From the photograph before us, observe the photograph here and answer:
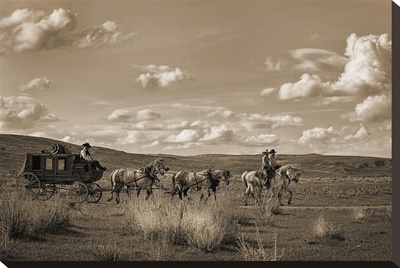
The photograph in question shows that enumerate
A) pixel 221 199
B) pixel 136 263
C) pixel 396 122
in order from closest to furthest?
1. pixel 136 263
2. pixel 396 122
3. pixel 221 199

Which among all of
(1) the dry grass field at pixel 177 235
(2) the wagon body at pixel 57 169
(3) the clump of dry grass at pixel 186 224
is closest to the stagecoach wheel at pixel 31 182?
(2) the wagon body at pixel 57 169

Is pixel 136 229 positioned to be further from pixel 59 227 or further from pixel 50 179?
pixel 50 179

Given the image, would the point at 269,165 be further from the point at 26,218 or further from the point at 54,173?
the point at 26,218

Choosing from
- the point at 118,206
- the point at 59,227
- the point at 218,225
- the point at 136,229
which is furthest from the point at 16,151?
the point at 218,225

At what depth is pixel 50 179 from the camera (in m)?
15.9

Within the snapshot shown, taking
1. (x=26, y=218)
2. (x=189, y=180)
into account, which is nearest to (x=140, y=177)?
(x=189, y=180)

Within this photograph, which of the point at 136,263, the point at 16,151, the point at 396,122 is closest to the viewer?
the point at 136,263

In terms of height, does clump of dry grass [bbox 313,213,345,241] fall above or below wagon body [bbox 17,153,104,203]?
below

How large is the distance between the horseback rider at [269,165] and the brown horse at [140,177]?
353cm

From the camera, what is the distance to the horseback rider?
55.0 feet

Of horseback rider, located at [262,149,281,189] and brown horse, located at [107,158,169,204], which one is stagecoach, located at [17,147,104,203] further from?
horseback rider, located at [262,149,281,189]

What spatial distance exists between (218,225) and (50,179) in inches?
289

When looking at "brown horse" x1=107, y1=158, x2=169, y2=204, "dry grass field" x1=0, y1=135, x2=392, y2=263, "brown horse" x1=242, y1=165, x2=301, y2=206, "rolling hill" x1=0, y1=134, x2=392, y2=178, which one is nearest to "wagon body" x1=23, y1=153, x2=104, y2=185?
"rolling hill" x1=0, y1=134, x2=392, y2=178

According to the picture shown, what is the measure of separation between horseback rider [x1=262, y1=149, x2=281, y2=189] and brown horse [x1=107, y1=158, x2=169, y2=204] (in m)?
3.53
